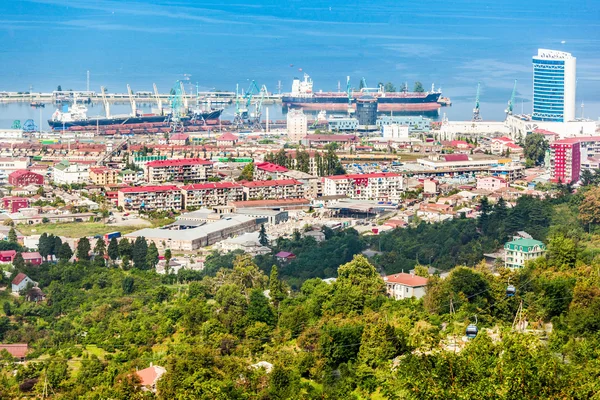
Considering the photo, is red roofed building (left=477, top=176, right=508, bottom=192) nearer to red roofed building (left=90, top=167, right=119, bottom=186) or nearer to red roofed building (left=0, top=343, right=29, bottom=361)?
red roofed building (left=90, top=167, right=119, bottom=186)

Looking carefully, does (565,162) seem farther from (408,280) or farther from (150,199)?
(408,280)

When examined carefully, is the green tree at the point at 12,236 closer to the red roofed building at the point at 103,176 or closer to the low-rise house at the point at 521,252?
the red roofed building at the point at 103,176

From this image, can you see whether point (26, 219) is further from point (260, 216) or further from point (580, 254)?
point (580, 254)

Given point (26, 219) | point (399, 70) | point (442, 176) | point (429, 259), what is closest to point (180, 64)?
point (399, 70)

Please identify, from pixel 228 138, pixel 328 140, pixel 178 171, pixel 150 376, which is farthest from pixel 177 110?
pixel 150 376

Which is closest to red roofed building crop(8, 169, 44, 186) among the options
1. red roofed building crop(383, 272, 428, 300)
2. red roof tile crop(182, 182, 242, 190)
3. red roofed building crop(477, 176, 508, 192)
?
red roof tile crop(182, 182, 242, 190)

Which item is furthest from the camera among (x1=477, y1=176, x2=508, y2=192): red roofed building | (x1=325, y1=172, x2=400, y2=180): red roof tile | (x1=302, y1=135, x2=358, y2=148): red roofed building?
(x1=302, y1=135, x2=358, y2=148): red roofed building
